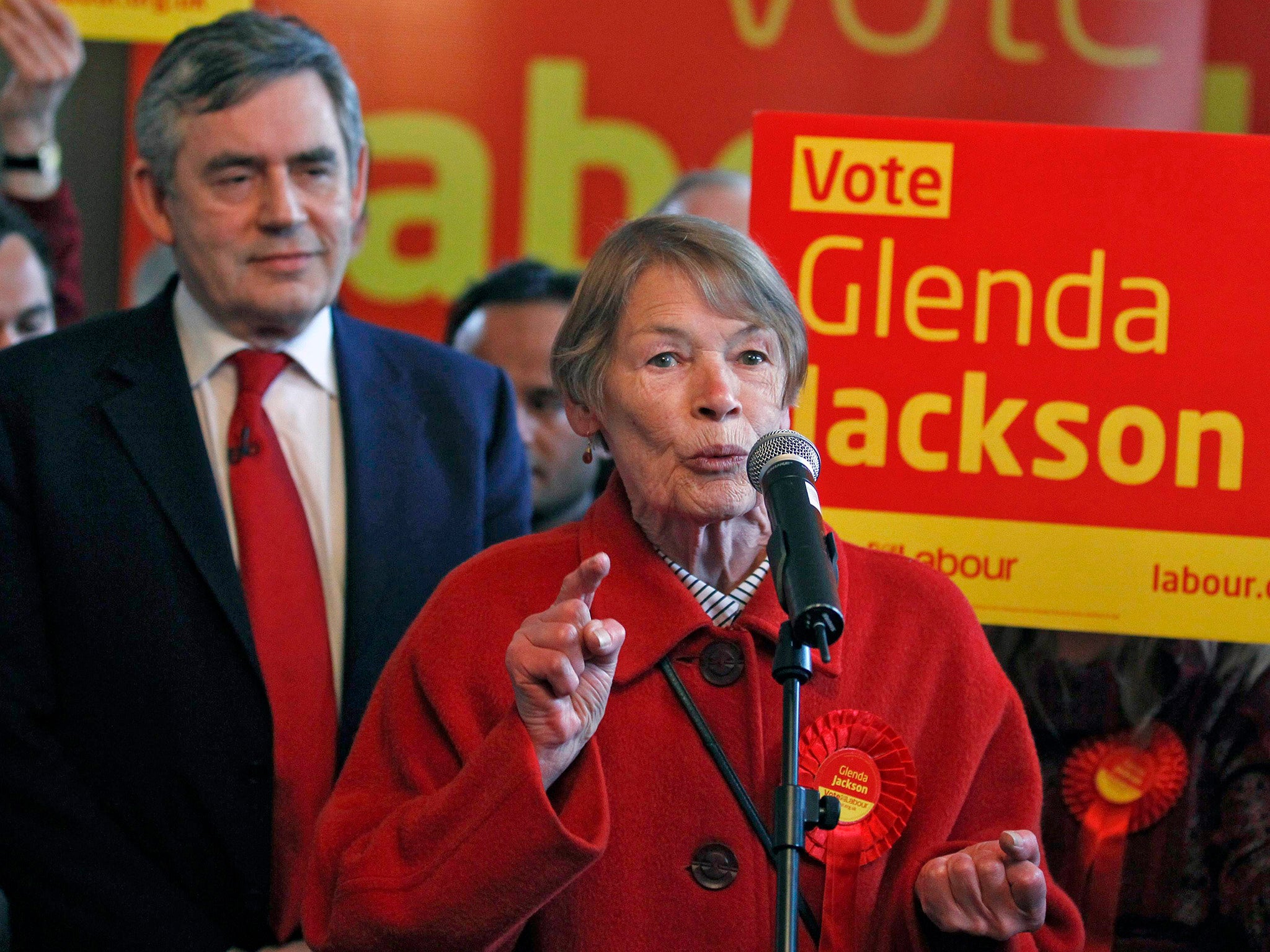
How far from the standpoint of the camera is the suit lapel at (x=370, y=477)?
7.70ft

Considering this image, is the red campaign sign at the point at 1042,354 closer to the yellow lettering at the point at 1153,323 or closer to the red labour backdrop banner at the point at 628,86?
the yellow lettering at the point at 1153,323

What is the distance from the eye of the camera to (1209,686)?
2256 mm

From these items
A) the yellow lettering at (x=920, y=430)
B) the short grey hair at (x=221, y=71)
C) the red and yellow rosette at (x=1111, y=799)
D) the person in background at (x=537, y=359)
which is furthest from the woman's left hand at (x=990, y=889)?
the person in background at (x=537, y=359)

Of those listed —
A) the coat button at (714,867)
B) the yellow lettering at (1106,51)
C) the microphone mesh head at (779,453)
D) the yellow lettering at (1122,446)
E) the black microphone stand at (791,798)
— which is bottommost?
the coat button at (714,867)

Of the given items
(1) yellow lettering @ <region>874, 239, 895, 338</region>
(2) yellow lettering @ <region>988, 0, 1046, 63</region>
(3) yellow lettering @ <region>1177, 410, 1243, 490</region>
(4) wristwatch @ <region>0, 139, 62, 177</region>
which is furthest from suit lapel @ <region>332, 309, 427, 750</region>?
(2) yellow lettering @ <region>988, 0, 1046, 63</region>

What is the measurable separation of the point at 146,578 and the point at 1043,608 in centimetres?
132

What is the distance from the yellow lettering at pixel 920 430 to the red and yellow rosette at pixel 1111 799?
0.47 meters

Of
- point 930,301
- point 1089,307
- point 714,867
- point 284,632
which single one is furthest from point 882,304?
point 284,632

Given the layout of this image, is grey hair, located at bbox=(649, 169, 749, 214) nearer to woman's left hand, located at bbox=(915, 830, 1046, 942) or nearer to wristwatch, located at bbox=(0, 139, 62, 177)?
wristwatch, located at bbox=(0, 139, 62, 177)

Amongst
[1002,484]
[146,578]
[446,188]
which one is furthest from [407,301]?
[1002,484]

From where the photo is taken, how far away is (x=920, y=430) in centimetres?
229

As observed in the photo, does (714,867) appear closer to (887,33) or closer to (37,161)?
(37,161)

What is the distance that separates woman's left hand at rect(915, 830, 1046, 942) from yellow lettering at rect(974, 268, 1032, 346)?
0.83 meters

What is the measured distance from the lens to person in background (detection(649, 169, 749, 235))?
12.2ft
